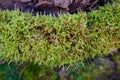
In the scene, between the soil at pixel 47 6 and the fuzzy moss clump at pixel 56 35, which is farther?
the soil at pixel 47 6

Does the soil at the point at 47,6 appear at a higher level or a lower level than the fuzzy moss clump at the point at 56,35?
higher

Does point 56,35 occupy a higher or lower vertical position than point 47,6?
lower

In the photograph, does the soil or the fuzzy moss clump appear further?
the soil

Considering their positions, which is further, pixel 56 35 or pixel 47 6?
pixel 47 6

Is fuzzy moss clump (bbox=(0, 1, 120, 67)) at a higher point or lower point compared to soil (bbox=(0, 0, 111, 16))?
lower
